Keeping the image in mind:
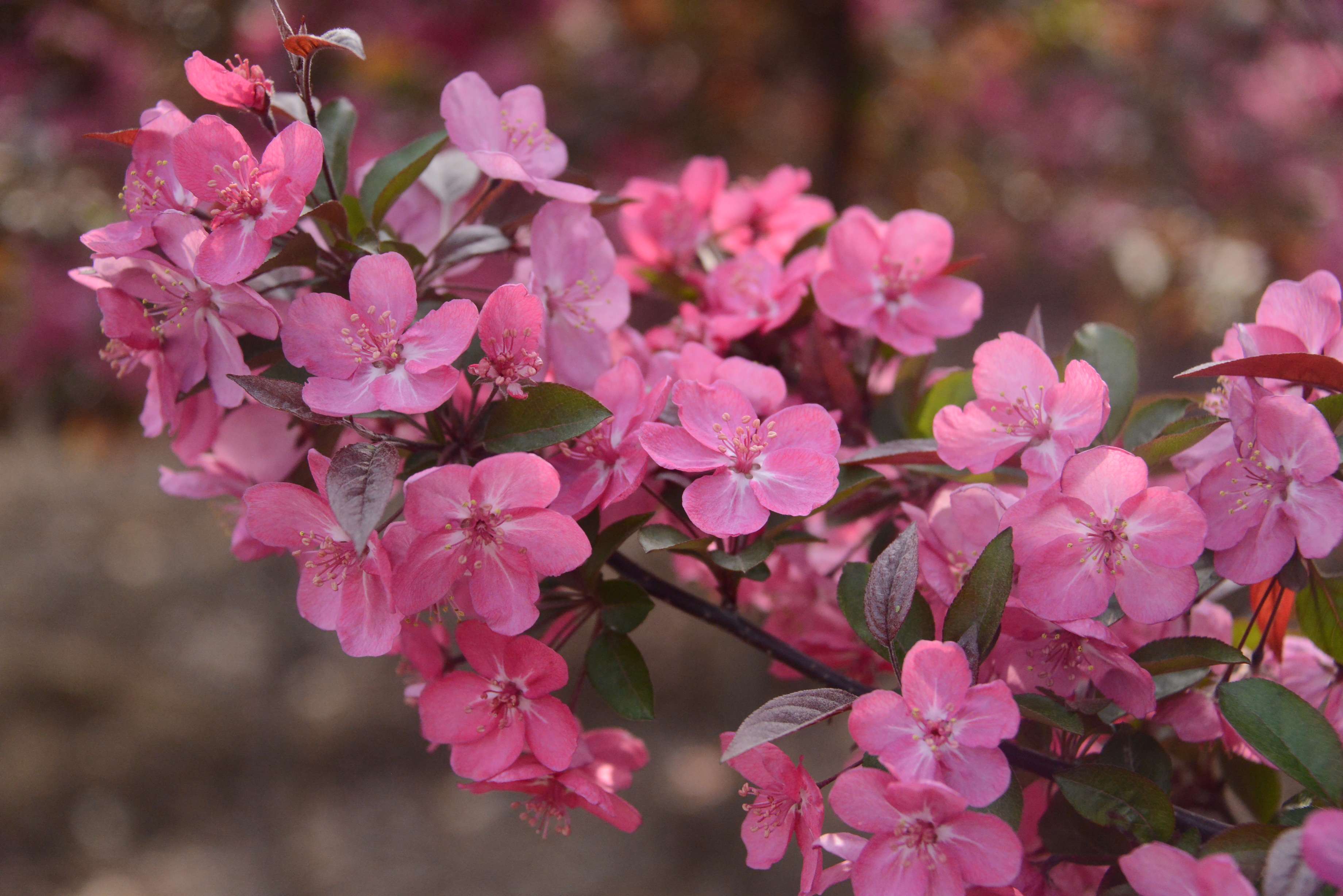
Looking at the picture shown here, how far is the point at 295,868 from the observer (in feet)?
11.1

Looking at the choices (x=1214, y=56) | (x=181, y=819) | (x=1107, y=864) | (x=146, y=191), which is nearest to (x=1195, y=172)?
(x=1214, y=56)

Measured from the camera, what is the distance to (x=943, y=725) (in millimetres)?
532

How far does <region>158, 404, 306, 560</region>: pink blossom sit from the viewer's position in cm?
74

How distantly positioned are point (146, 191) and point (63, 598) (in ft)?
14.5

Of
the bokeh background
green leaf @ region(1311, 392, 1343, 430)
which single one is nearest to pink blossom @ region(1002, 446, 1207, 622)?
green leaf @ region(1311, 392, 1343, 430)

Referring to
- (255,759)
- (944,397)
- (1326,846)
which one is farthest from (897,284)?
(255,759)

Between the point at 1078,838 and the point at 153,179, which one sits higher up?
the point at 153,179

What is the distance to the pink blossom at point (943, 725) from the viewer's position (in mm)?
526

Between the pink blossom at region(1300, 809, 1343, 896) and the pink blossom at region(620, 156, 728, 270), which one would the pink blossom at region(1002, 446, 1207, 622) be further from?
the pink blossom at region(620, 156, 728, 270)

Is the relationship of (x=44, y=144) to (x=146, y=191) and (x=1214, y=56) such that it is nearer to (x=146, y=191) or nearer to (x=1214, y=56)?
(x=146, y=191)

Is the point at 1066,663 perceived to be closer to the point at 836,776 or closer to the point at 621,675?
the point at 836,776

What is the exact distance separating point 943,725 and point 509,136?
57cm

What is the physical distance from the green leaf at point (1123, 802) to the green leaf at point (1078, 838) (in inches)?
1.3

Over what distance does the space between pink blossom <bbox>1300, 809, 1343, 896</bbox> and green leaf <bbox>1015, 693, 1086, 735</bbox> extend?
0.40 ft
